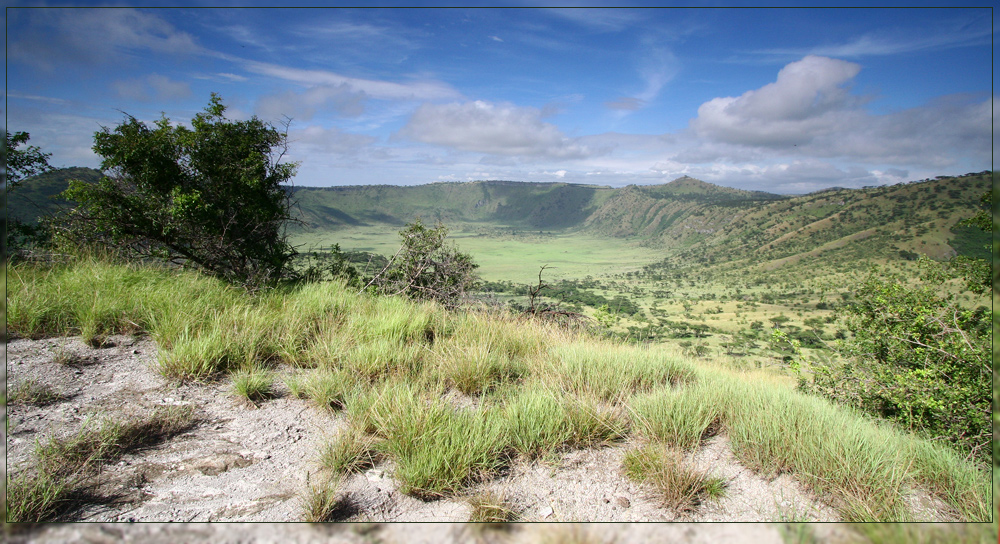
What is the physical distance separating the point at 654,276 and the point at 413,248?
123m

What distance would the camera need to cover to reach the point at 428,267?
959 cm

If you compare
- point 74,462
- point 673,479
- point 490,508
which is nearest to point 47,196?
point 74,462

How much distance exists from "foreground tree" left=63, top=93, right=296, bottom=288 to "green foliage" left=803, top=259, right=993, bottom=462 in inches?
399

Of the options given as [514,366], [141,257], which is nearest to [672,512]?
[514,366]

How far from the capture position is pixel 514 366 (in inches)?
168

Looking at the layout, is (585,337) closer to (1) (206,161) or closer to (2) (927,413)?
(2) (927,413)

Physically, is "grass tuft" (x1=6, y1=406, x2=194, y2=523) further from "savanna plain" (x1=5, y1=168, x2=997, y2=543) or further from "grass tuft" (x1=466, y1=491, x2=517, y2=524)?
"grass tuft" (x1=466, y1=491, x2=517, y2=524)

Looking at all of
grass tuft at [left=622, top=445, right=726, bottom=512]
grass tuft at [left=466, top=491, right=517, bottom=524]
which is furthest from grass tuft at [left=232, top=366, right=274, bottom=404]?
grass tuft at [left=622, top=445, right=726, bottom=512]

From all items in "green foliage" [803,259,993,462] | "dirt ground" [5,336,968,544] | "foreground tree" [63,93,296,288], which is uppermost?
"foreground tree" [63,93,296,288]

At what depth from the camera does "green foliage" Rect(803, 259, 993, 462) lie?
543cm

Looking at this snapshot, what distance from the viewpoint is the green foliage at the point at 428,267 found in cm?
898

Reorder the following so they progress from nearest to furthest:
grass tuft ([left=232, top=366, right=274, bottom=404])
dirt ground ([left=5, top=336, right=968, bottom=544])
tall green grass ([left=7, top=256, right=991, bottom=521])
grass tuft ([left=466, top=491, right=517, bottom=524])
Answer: dirt ground ([left=5, top=336, right=968, bottom=544])
grass tuft ([left=466, top=491, right=517, bottom=524])
tall green grass ([left=7, top=256, right=991, bottom=521])
grass tuft ([left=232, top=366, right=274, bottom=404])

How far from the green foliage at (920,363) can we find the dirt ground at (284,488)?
4.06 meters

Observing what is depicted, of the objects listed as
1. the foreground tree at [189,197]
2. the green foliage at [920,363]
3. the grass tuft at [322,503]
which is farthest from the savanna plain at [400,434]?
the foreground tree at [189,197]
